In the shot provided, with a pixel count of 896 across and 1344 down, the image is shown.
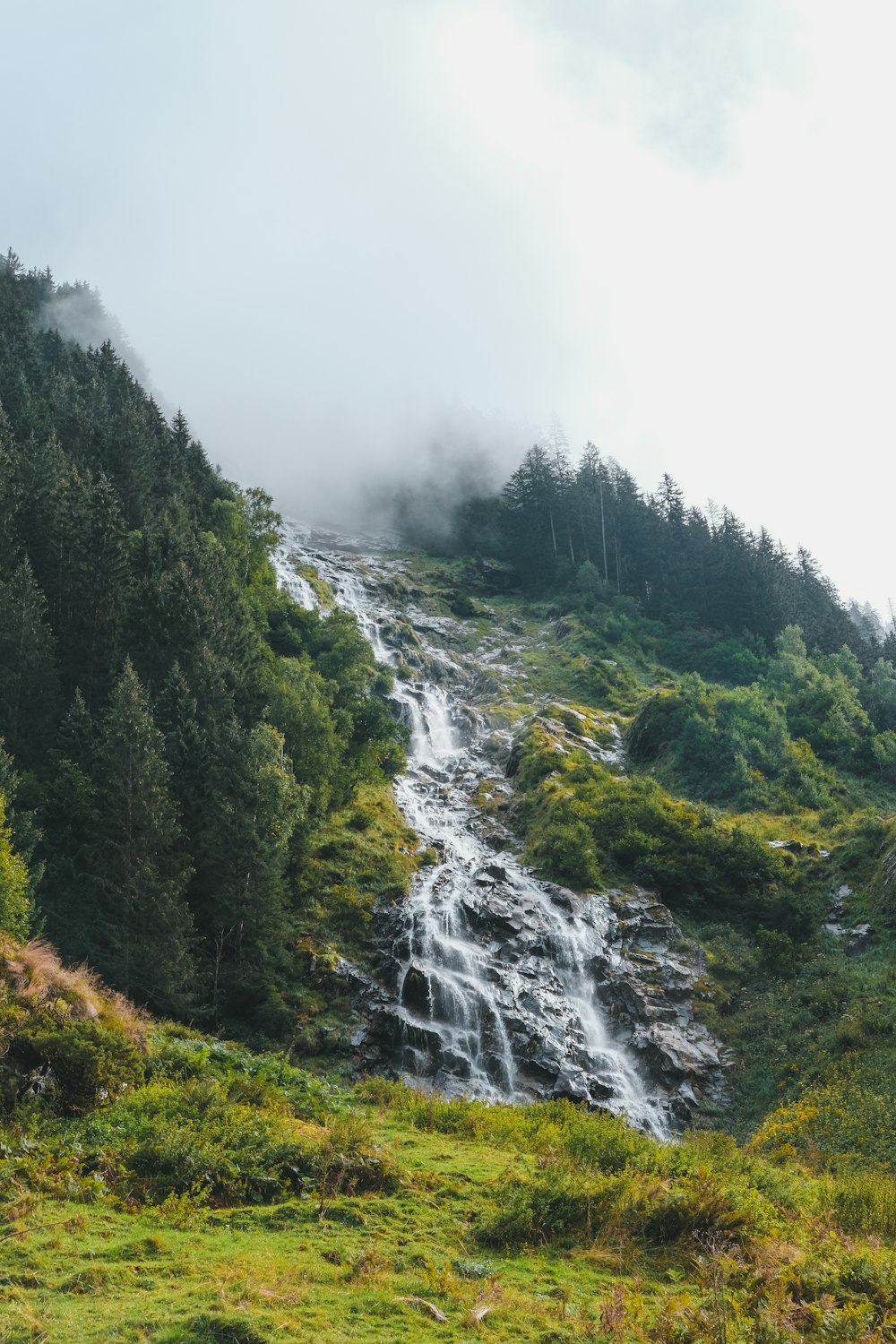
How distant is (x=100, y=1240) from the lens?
1066cm

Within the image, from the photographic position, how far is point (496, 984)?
35.2m

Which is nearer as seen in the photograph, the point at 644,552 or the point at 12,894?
the point at 12,894

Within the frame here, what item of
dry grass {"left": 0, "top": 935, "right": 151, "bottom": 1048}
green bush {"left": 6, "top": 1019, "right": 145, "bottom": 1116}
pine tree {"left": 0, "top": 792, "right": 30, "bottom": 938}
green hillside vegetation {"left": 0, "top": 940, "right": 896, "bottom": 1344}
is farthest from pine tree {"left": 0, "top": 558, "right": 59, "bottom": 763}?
green bush {"left": 6, "top": 1019, "right": 145, "bottom": 1116}

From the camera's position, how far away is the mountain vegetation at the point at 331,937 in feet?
34.1

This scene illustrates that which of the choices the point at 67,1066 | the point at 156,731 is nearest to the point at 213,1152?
the point at 67,1066

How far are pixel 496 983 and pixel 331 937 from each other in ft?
26.2

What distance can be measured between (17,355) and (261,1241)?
82.8m

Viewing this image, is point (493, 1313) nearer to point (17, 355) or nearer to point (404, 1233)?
point (404, 1233)

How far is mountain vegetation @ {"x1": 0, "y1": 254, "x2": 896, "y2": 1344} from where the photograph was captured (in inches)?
409

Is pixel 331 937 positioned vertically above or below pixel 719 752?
below

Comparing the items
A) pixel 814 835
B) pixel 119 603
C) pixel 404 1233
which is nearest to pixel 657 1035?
pixel 814 835

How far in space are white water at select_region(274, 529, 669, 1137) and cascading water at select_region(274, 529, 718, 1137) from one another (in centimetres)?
5

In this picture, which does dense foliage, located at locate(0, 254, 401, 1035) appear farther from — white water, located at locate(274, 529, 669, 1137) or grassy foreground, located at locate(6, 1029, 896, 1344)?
grassy foreground, located at locate(6, 1029, 896, 1344)

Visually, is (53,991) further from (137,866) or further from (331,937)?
(331,937)
